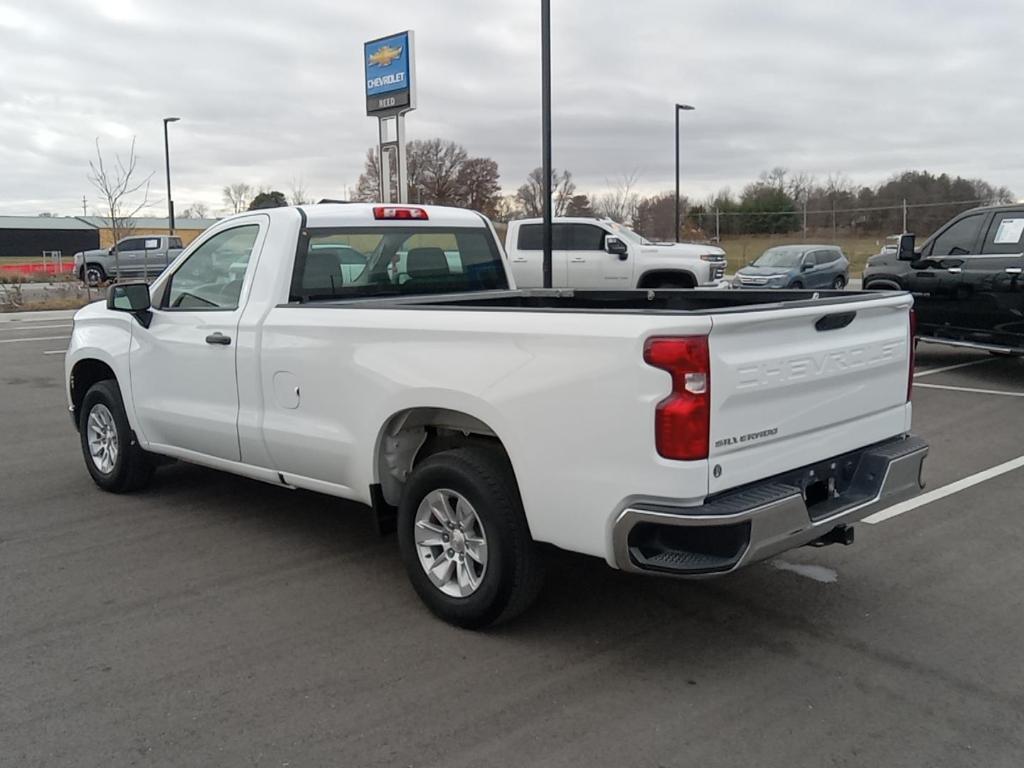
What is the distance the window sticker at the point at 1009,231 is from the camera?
10.8 meters

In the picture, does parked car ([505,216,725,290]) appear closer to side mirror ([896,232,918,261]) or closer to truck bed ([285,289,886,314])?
side mirror ([896,232,918,261])

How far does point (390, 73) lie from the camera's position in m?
22.5

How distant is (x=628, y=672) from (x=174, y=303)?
12.3 feet

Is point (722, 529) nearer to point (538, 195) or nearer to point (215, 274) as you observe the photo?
point (215, 274)

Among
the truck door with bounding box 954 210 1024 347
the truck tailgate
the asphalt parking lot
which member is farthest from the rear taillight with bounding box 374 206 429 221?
the truck door with bounding box 954 210 1024 347

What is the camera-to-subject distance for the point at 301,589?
4781 millimetres

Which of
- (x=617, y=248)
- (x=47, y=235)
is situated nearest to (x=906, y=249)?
(x=617, y=248)

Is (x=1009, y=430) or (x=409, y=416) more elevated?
(x=409, y=416)

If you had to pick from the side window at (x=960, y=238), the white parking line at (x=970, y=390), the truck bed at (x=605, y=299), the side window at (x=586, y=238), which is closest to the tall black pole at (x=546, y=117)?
the side window at (x=586, y=238)

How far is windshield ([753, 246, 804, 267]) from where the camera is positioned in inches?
978

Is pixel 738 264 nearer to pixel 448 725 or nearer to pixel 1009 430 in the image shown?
pixel 1009 430

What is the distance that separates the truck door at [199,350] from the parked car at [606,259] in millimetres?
11582

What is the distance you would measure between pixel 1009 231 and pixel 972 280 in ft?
2.22

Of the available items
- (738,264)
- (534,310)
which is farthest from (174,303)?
(738,264)
